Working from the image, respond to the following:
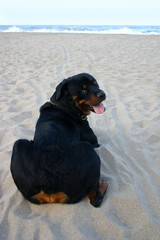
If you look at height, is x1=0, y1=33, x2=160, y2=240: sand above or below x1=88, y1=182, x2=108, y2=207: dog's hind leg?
below

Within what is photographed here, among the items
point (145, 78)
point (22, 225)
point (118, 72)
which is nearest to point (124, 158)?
point (22, 225)

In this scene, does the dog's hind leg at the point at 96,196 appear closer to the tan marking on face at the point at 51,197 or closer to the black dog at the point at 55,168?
the black dog at the point at 55,168

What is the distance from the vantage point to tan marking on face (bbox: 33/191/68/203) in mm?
1702

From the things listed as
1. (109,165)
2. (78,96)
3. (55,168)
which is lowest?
(109,165)

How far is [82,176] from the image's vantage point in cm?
171

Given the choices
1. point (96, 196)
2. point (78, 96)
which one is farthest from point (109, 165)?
point (78, 96)

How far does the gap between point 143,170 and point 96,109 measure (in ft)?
2.82

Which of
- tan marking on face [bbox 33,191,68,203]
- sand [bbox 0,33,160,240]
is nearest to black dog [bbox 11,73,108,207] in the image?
tan marking on face [bbox 33,191,68,203]

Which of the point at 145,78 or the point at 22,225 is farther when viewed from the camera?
the point at 145,78

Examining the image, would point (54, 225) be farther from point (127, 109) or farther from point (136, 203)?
point (127, 109)

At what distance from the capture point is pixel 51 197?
1719 mm

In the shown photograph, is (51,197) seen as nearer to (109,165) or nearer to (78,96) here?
(109,165)

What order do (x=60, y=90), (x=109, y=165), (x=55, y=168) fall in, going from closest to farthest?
(x=55, y=168) → (x=60, y=90) → (x=109, y=165)

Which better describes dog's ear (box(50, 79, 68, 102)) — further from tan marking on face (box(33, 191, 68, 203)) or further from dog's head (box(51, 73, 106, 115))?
tan marking on face (box(33, 191, 68, 203))
